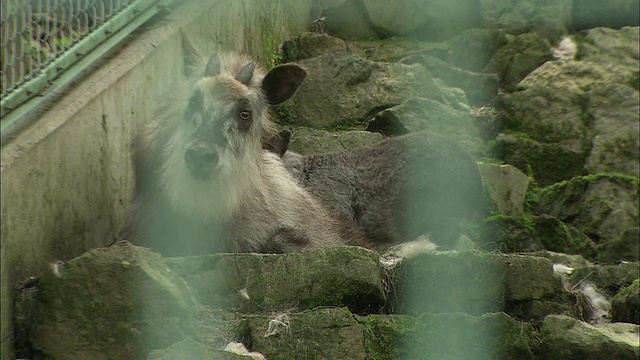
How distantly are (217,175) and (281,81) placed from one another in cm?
77

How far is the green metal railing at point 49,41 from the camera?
441cm

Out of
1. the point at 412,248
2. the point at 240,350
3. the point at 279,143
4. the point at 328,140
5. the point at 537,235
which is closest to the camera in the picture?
the point at 240,350

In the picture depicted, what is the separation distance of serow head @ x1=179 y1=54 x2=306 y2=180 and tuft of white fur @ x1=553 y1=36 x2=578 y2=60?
3405mm

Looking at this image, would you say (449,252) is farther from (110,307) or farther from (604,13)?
(604,13)

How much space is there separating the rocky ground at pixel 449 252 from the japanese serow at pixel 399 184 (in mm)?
215

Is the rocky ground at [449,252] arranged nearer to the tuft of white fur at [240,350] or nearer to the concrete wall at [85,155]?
the tuft of white fur at [240,350]

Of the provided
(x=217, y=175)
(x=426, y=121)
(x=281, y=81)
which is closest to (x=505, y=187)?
(x=426, y=121)

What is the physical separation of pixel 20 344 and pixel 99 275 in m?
0.42

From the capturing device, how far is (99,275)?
4.09 metres

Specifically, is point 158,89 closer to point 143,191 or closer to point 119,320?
point 143,191

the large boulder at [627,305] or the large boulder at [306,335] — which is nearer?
the large boulder at [306,335]

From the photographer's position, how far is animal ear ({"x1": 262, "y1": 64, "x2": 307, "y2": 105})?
5656mm

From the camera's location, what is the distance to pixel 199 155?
5.00m

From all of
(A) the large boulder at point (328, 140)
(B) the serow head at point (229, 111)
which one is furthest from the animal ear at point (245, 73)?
(A) the large boulder at point (328, 140)
